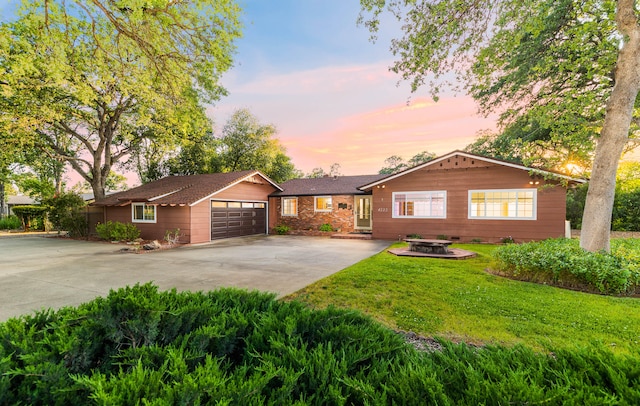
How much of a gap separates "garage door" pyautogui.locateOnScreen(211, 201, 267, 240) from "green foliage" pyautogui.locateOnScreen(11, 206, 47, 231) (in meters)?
16.0

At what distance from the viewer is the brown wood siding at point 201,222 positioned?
44.8 ft

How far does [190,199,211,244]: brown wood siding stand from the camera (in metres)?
13.6

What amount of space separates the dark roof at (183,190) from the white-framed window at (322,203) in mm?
3549

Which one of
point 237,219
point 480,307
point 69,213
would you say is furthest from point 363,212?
point 69,213

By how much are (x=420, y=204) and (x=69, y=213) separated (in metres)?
19.7

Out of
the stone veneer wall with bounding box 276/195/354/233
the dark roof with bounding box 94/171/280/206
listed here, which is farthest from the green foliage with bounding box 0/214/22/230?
the stone veneer wall with bounding box 276/195/354/233

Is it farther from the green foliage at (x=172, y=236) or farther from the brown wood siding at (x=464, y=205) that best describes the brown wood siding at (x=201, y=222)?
the brown wood siding at (x=464, y=205)

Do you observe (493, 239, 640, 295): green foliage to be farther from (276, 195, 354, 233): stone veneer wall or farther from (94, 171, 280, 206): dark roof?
(94, 171, 280, 206): dark roof

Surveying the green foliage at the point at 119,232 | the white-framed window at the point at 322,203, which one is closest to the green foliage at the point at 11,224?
the green foliage at the point at 119,232

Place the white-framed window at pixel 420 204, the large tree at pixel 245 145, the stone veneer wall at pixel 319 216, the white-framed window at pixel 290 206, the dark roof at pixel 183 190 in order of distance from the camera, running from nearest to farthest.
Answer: the dark roof at pixel 183 190, the white-framed window at pixel 420 204, the stone veneer wall at pixel 319 216, the white-framed window at pixel 290 206, the large tree at pixel 245 145

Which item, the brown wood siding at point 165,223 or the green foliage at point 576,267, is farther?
the brown wood siding at point 165,223

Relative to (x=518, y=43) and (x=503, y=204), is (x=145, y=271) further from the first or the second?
Result: (x=503, y=204)

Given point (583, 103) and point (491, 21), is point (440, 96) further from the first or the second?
point (583, 103)

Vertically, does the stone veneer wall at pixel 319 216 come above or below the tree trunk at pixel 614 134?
below
